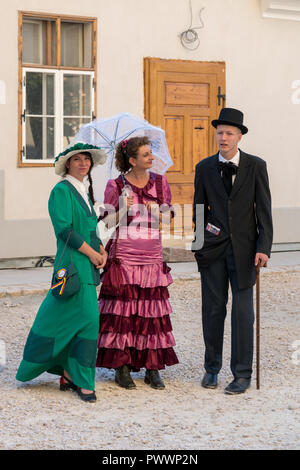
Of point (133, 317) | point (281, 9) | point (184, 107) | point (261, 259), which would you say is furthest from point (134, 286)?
point (281, 9)

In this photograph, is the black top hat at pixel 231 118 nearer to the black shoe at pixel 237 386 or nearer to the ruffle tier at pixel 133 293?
the ruffle tier at pixel 133 293

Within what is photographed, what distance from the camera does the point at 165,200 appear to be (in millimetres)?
6020

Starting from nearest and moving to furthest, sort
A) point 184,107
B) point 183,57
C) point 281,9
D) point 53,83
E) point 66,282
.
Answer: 1. point 66,282
2. point 53,83
3. point 183,57
4. point 184,107
5. point 281,9

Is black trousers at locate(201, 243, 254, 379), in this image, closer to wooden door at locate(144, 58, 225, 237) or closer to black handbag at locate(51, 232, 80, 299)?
black handbag at locate(51, 232, 80, 299)

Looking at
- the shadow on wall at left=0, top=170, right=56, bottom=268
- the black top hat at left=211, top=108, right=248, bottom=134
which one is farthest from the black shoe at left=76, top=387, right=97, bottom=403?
the shadow on wall at left=0, top=170, right=56, bottom=268

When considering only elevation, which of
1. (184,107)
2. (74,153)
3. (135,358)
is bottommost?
(135,358)

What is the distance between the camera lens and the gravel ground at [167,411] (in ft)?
15.6

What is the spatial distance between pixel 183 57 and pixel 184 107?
0.68 m

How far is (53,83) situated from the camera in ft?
36.7

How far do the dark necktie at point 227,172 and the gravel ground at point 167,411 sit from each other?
1.38m

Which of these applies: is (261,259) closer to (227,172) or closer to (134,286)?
(227,172)

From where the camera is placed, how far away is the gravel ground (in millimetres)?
4758

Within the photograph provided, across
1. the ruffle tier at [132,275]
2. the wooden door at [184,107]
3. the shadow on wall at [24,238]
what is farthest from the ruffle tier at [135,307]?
the wooden door at [184,107]

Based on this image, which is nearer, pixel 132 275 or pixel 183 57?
pixel 132 275
